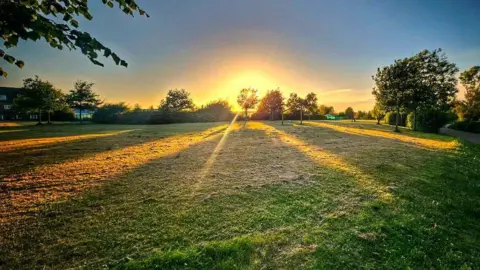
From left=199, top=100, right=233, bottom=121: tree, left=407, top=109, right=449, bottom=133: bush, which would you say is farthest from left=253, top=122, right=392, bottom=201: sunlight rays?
left=199, top=100, right=233, bottom=121: tree

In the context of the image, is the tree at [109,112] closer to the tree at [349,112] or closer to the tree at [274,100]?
the tree at [274,100]

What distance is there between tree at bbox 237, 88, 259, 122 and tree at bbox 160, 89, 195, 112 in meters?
18.6

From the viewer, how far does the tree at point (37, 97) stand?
122 feet

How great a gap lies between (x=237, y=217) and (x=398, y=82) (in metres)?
26.4

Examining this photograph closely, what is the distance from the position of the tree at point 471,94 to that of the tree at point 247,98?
3450 cm

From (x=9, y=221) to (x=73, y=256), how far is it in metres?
2.24

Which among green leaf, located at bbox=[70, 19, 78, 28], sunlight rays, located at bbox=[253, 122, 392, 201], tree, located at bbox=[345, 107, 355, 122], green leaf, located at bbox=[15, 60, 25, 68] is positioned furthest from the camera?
tree, located at bbox=[345, 107, 355, 122]

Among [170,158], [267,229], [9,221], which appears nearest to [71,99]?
[170,158]

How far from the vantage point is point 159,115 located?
50281 millimetres

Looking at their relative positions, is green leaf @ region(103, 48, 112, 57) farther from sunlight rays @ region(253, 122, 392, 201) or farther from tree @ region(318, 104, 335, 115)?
tree @ region(318, 104, 335, 115)

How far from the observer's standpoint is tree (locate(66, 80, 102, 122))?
49.2m

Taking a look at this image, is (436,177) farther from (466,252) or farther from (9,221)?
(9,221)

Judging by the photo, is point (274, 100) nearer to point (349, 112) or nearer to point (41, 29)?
point (349, 112)

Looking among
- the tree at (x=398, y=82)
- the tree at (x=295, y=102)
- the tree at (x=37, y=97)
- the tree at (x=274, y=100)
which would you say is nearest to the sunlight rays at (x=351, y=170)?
the tree at (x=398, y=82)
